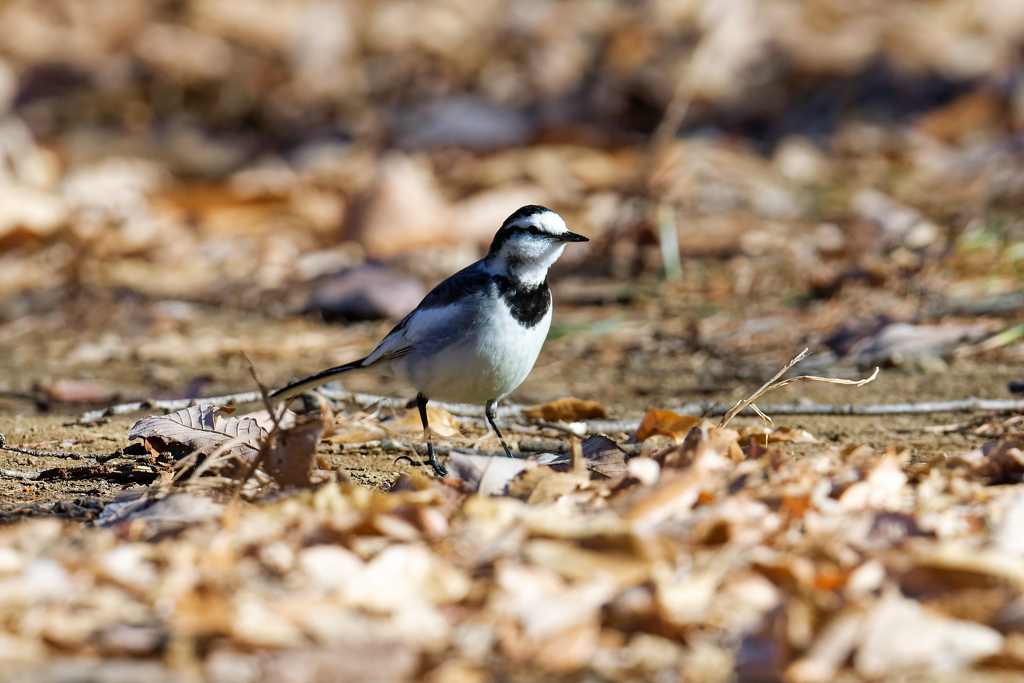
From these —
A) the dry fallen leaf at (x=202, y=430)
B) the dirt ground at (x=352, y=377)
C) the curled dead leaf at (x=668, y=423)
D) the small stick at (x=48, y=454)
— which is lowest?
the dirt ground at (x=352, y=377)

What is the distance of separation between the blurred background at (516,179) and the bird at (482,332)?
2.73 feet

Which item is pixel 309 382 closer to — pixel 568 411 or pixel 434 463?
pixel 434 463

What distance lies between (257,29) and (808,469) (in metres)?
10.3

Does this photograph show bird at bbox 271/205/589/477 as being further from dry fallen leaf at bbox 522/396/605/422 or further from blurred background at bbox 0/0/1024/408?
blurred background at bbox 0/0/1024/408

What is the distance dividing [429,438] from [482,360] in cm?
41

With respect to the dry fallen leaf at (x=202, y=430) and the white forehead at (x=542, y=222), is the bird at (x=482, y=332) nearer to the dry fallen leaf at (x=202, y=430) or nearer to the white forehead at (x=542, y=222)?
the white forehead at (x=542, y=222)

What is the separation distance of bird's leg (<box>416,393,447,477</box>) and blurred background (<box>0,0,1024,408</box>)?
768 millimetres

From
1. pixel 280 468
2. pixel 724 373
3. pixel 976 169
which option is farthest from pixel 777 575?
pixel 976 169

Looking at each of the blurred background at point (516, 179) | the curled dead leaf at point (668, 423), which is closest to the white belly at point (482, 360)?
the curled dead leaf at point (668, 423)

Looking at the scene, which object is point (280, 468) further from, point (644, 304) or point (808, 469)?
point (644, 304)

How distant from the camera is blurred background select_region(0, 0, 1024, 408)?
508cm

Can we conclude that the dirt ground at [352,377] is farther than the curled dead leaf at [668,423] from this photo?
Yes

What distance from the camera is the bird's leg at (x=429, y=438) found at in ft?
10.2

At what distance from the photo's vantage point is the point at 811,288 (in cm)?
569
